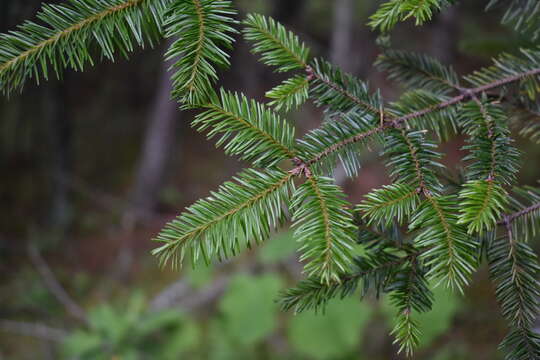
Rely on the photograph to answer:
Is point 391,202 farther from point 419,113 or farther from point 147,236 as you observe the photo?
point 147,236

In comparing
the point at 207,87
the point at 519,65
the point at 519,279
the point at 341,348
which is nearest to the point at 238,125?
the point at 207,87

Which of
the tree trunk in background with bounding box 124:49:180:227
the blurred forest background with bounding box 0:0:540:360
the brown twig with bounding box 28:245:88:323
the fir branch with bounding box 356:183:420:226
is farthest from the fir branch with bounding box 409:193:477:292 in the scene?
the tree trunk in background with bounding box 124:49:180:227

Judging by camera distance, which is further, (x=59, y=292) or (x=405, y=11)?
(x=59, y=292)

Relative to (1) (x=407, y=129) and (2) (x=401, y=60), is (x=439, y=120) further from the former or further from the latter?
(2) (x=401, y=60)

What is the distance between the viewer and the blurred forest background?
2383 mm

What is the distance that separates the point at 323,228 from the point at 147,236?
16.7 feet

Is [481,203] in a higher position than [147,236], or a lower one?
higher

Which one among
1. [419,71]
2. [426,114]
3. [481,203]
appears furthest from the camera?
[419,71]

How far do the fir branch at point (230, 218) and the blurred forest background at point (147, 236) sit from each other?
0.95 metres

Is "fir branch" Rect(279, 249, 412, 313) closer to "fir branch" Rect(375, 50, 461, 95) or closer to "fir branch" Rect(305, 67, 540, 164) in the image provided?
"fir branch" Rect(305, 67, 540, 164)

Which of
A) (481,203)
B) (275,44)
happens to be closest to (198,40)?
(275,44)

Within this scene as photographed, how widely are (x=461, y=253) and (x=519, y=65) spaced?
20.1 inches

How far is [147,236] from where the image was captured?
5285mm

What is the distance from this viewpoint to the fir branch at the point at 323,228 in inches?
22.2
